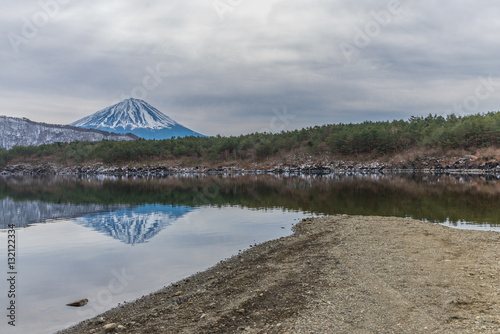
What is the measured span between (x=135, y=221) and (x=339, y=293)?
21.4 meters

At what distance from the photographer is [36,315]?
33.8 feet

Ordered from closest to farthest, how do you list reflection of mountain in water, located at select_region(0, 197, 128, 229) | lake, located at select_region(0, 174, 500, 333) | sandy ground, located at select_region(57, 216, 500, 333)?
sandy ground, located at select_region(57, 216, 500, 333) → lake, located at select_region(0, 174, 500, 333) → reflection of mountain in water, located at select_region(0, 197, 128, 229)

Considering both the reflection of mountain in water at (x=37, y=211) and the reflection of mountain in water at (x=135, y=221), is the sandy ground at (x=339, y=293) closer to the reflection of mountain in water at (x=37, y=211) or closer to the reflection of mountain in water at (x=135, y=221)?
the reflection of mountain in water at (x=135, y=221)

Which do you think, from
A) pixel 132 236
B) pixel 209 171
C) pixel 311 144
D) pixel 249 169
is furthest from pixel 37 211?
pixel 311 144

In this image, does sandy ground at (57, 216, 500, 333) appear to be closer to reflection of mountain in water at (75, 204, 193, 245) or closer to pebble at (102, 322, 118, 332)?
pebble at (102, 322, 118, 332)

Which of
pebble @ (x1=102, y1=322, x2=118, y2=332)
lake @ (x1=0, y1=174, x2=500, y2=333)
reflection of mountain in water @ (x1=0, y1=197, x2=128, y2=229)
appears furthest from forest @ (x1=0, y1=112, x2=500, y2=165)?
pebble @ (x1=102, y1=322, x2=118, y2=332)

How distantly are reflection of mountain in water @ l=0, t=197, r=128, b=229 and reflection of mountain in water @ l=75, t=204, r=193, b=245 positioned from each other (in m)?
3.05

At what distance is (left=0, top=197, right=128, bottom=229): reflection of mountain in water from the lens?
28.9 meters

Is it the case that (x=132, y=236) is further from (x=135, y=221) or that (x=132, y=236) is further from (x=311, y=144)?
(x=311, y=144)

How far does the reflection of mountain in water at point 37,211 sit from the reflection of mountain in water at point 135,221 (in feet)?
10.0

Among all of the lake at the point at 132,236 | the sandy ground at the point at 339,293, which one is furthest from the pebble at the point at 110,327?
the lake at the point at 132,236

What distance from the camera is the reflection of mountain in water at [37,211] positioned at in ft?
94.7

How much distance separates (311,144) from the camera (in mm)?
128875

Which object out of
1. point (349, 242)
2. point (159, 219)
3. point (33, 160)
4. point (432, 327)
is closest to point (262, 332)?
point (432, 327)
